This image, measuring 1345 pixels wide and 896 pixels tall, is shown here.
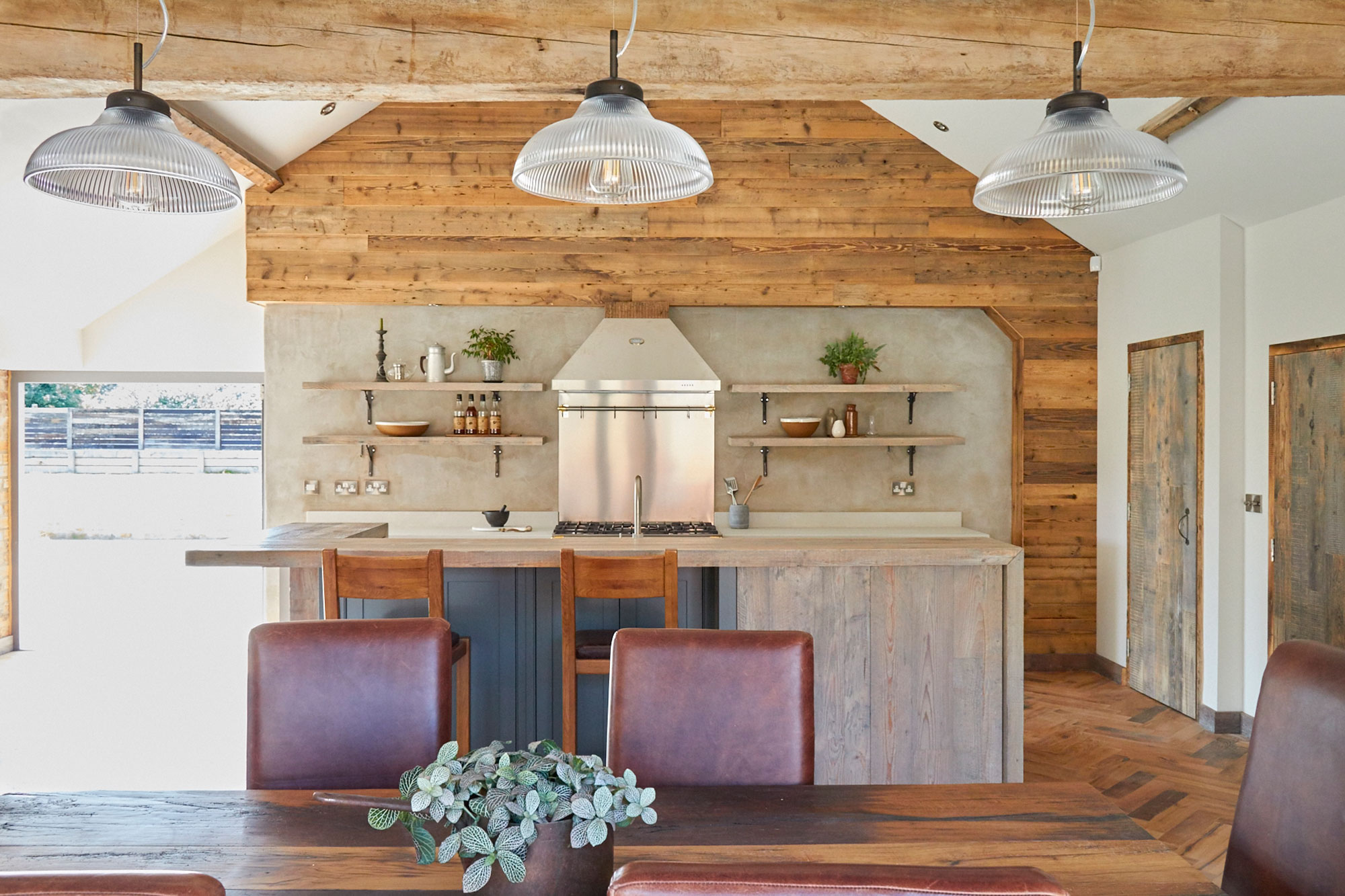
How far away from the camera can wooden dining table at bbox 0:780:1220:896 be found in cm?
128

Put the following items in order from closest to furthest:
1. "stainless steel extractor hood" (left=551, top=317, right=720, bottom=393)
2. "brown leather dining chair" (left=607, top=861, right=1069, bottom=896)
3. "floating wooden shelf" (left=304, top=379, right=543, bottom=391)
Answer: "brown leather dining chair" (left=607, top=861, right=1069, bottom=896) → "stainless steel extractor hood" (left=551, top=317, right=720, bottom=393) → "floating wooden shelf" (left=304, top=379, right=543, bottom=391)

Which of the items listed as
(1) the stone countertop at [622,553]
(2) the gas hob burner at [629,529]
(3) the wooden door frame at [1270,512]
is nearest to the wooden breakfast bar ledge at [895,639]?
(1) the stone countertop at [622,553]

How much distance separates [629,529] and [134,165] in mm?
3606

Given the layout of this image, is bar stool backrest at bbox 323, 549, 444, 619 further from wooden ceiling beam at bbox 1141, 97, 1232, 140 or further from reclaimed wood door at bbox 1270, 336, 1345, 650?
reclaimed wood door at bbox 1270, 336, 1345, 650

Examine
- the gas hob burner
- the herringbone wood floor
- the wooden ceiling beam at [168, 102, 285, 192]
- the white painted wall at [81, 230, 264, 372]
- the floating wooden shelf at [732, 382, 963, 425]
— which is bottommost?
the herringbone wood floor

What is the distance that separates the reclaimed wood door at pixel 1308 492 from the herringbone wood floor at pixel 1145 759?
1.97 ft

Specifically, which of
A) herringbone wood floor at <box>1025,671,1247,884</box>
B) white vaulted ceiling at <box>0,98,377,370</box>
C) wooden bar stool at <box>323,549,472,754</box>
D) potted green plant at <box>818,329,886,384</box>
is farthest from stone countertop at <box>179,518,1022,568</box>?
potted green plant at <box>818,329,886,384</box>

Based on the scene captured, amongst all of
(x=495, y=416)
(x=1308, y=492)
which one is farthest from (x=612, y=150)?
(x=495, y=416)

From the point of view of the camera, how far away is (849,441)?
545 centimetres

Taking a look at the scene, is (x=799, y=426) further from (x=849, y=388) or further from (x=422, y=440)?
(x=422, y=440)

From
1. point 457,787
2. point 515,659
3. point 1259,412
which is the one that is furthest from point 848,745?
point 1259,412

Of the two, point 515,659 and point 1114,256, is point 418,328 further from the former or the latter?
point 1114,256

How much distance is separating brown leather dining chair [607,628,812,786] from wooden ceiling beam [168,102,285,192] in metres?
3.33

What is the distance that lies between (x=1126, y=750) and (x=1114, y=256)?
2832 mm
